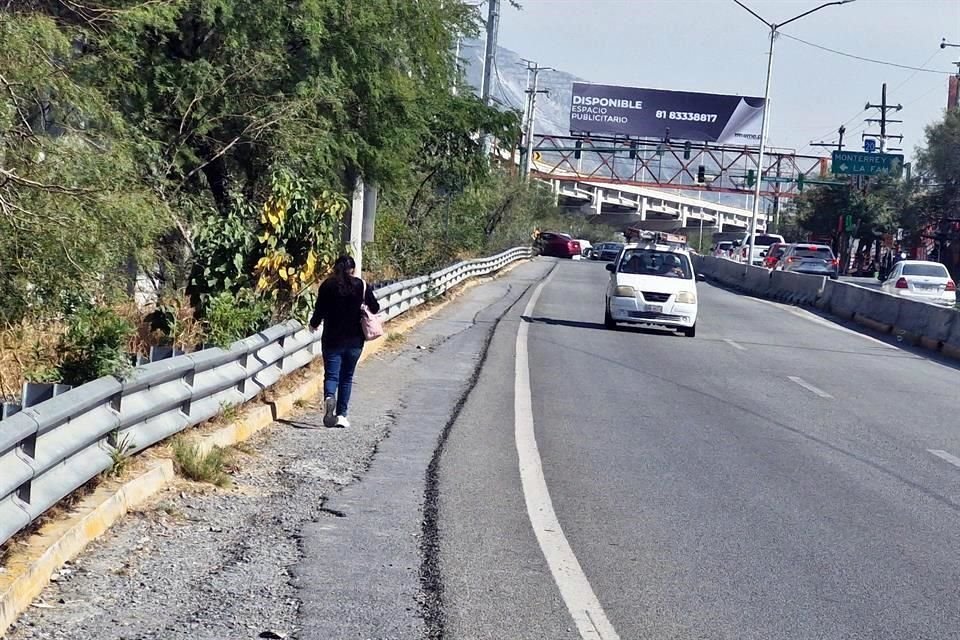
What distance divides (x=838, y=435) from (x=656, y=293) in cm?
1148

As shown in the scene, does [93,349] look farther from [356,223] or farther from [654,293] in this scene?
[654,293]

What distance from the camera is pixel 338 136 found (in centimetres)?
1892

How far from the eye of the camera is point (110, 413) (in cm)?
798

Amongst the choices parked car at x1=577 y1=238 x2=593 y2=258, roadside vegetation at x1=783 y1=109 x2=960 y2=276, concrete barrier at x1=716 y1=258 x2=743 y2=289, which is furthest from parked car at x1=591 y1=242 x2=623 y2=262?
concrete barrier at x1=716 y1=258 x2=743 y2=289

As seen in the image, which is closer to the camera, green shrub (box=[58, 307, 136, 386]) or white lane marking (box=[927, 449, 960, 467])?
green shrub (box=[58, 307, 136, 386])

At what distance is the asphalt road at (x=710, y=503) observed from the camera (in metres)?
6.65

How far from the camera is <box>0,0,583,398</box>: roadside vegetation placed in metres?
10.3

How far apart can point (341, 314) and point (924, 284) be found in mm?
28263

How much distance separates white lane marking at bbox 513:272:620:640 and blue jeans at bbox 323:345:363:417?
158cm

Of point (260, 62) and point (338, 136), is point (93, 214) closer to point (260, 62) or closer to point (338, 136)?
point (260, 62)

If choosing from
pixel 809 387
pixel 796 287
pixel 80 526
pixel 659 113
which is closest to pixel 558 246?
pixel 659 113

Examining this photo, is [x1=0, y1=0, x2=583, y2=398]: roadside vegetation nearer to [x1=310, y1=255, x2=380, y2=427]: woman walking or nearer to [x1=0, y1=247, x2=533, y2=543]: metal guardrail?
[x1=0, y1=247, x2=533, y2=543]: metal guardrail

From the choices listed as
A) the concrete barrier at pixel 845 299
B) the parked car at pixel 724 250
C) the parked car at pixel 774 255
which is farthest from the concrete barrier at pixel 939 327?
the parked car at pixel 724 250

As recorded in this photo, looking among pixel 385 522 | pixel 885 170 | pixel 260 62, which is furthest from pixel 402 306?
pixel 885 170
